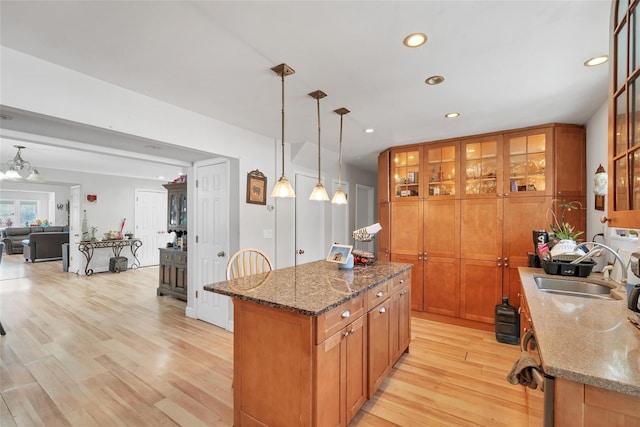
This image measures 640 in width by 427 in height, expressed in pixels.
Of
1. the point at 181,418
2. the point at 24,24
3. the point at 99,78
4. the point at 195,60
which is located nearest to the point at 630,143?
the point at 195,60

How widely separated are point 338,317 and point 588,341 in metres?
1.12

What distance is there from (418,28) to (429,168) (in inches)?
102

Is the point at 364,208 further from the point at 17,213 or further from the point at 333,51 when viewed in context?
the point at 17,213

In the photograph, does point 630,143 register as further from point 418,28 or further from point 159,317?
point 159,317

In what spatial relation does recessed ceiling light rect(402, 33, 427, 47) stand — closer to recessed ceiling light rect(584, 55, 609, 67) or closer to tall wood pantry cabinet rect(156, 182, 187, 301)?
recessed ceiling light rect(584, 55, 609, 67)

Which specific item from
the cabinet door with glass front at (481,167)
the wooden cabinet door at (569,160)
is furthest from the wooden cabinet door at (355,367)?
the wooden cabinet door at (569,160)

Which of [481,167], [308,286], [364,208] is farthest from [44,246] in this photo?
[481,167]

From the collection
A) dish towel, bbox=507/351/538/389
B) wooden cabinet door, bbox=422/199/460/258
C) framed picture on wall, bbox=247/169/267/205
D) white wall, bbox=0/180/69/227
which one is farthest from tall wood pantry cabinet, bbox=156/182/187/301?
white wall, bbox=0/180/69/227

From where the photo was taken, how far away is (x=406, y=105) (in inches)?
107

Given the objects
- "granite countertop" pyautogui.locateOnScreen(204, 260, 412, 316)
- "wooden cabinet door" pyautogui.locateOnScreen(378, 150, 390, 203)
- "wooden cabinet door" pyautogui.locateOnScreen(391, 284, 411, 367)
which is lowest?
"wooden cabinet door" pyautogui.locateOnScreen(391, 284, 411, 367)

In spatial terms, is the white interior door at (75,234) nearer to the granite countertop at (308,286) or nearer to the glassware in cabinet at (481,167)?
the granite countertop at (308,286)

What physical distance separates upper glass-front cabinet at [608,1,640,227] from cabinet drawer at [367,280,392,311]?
1375 millimetres

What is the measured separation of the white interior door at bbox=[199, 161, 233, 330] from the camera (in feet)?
11.8

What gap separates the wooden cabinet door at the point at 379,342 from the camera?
81.4 inches
